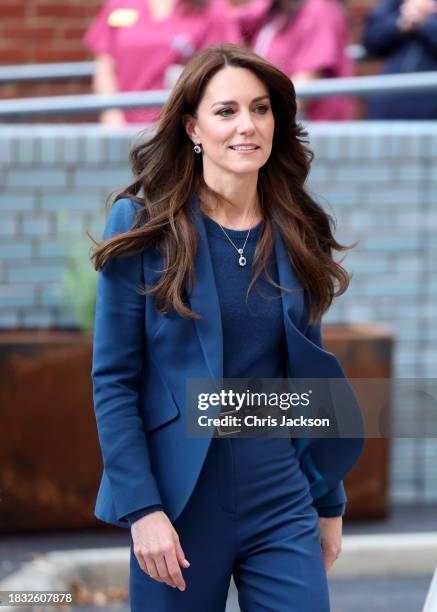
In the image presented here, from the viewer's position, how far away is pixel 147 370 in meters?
3.04

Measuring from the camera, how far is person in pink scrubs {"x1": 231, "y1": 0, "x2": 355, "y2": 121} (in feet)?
21.3

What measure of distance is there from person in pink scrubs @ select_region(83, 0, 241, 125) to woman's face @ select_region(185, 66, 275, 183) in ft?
10.0

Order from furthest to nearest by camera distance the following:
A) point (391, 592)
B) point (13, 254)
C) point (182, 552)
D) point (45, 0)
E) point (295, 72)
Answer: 1. point (45, 0)
2. point (295, 72)
3. point (13, 254)
4. point (391, 592)
5. point (182, 552)

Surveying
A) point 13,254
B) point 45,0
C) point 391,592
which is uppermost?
point 45,0

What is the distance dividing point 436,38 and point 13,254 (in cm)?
239

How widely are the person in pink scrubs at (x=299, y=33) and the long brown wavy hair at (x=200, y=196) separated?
10.8ft

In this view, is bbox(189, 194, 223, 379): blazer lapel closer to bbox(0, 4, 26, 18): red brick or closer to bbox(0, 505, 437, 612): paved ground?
bbox(0, 505, 437, 612): paved ground

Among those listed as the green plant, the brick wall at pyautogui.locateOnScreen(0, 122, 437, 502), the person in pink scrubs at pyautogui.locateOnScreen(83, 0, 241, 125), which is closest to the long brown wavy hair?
the green plant

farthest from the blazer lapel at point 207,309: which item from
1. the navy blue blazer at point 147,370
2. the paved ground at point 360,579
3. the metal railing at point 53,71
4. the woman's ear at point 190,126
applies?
the metal railing at point 53,71

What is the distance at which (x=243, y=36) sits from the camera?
652 centimetres

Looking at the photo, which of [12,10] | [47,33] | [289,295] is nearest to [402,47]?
[47,33]

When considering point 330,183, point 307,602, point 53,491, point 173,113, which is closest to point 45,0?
point 330,183

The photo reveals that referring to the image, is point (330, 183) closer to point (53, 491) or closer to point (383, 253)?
point (383, 253)

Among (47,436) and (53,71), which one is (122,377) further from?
(53,71)
